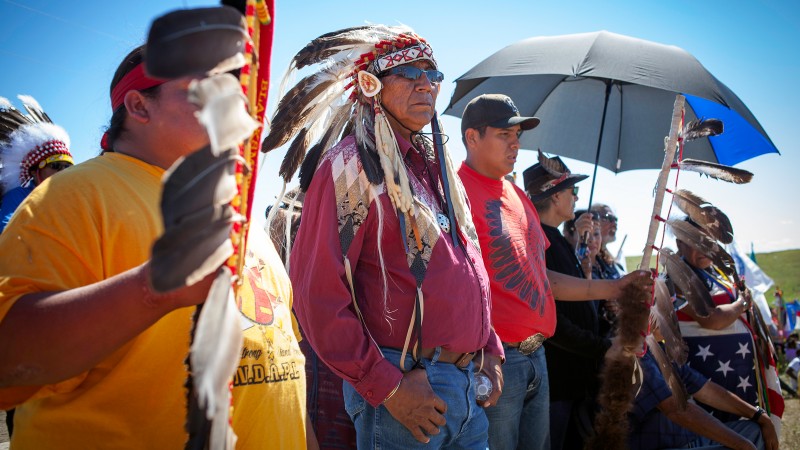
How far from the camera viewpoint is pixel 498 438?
3.10 metres

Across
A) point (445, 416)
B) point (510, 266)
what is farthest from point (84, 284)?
point (510, 266)

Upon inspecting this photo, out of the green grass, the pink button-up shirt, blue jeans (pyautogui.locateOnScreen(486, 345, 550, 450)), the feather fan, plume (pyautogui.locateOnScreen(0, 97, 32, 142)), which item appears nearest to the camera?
the feather fan

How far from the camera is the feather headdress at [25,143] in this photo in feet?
12.9

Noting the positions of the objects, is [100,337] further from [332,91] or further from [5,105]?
[5,105]

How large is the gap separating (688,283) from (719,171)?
74 cm

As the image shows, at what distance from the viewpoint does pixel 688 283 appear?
397 cm

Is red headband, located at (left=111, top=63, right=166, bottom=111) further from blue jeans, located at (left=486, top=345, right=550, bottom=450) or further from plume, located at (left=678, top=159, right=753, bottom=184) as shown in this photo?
plume, located at (left=678, top=159, right=753, bottom=184)

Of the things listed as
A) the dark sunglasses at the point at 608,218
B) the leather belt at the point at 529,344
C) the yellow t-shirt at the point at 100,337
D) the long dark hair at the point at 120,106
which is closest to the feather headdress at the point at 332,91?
the long dark hair at the point at 120,106

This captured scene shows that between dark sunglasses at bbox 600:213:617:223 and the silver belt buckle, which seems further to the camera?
dark sunglasses at bbox 600:213:617:223

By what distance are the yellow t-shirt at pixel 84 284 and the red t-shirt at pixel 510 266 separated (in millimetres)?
2121

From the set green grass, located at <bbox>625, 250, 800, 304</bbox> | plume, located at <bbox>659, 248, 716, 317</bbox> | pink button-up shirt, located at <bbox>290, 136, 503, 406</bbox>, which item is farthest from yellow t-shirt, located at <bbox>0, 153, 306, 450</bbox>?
green grass, located at <bbox>625, 250, 800, 304</bbox>

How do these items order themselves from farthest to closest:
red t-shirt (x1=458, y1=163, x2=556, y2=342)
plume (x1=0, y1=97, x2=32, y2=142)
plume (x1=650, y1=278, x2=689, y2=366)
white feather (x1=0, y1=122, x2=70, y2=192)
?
plume (x1=0, y1=97, x2=32, y2=142), white feather (x1=0, y1=122, x2=70, y2=192), plume (x1=650, y1=278, x2=689, y2=366), red t-shirt (x1=458, y1=163, x2=556, y2=342)

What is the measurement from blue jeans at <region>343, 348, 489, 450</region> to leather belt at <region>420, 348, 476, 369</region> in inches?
0.8

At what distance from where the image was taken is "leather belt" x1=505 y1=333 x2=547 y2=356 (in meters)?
3.29
